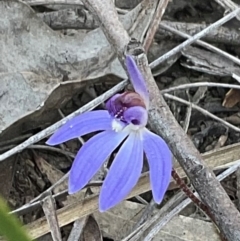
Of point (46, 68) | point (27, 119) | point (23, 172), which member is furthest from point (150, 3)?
point (23, 172)

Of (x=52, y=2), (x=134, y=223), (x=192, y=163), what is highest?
(x=52, y=2)

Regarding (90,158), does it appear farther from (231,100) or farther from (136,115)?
(231,100)

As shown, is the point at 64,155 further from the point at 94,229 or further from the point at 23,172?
the point at 94,229

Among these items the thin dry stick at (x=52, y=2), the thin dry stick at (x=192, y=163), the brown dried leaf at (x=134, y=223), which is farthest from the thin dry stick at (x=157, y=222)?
the thin dry stick at (x=52, y=2)

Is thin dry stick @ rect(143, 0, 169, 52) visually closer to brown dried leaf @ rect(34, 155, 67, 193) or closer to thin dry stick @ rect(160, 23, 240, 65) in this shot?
thin dry stick @ rect(160, 23, 240, 65)

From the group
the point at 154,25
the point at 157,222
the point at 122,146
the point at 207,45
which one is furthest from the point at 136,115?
the point at 207,45

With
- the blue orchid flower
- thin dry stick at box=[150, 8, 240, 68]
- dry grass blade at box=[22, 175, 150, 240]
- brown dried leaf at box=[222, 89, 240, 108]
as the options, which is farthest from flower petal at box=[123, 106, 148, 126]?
brown dried leaf at box=[222, 89, 240, 108]
